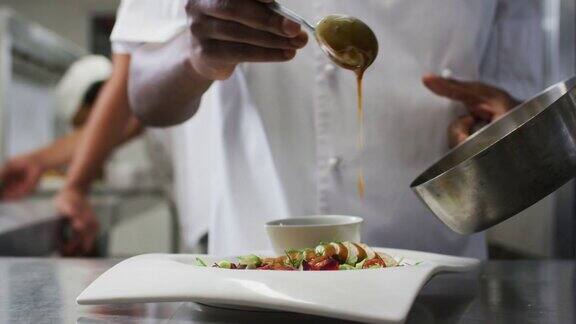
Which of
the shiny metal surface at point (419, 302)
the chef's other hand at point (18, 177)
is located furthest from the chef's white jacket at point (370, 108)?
the chef's other hand at point (18, 177)

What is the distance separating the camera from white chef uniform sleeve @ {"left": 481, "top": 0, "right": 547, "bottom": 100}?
128cm

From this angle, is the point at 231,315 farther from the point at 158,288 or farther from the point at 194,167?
the point at 194,167

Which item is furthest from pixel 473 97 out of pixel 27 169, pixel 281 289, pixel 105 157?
pixel 27 169

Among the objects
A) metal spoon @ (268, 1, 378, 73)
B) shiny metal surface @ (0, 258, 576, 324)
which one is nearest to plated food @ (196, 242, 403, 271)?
shiny metal surface @ (0, 258, 576, 324)

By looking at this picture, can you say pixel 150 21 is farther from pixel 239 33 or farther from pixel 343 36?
pixel 343 36

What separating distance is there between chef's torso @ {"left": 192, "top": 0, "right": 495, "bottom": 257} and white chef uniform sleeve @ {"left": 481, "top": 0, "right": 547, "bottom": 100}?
0.04 metres

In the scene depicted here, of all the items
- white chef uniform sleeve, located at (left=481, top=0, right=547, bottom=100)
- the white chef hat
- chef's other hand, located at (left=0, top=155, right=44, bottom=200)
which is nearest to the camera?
white chef uniform sleeve, located at (left=481, top=0, right=547, bottom=100)

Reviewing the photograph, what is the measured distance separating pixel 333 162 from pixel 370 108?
118 millimetres

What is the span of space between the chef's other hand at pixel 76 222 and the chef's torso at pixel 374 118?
1127 millimetres

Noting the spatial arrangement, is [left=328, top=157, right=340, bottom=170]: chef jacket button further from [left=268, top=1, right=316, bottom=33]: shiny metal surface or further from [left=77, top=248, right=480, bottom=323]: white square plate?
[left=77, top=248, right=480, bottom=323]: white square plate

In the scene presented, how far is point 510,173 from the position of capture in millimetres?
770

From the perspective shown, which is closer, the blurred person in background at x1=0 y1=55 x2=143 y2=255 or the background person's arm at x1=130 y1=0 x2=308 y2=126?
the background person's arm at x1=130 y1=0 x2=308 y2=126

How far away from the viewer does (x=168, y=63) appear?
118 centimetres

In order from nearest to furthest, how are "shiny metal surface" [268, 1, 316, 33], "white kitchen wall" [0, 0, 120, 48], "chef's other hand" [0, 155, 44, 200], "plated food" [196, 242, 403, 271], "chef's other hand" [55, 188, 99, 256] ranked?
"plated food" [196, 242, 403, 271] < "shiny metal surface" [268, 1, 316, 33] < "chef's other hand" [55, 188, 99, 256] < "chef's other hand" [0, 155, 44, 200] < "white kitchen wall" [0, 0, 120, 48]
